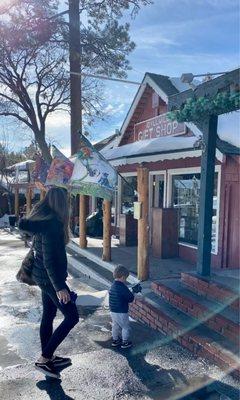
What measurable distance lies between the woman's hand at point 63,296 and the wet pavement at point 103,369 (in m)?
0.80

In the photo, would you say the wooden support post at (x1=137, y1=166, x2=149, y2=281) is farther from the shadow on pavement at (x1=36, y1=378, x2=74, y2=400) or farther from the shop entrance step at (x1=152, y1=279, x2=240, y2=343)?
the shadow on pavement at (x1=36, y1=378, x2=74, y2=400)

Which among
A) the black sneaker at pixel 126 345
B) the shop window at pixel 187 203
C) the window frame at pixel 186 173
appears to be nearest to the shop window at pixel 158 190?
the window frame at pixel 186 173

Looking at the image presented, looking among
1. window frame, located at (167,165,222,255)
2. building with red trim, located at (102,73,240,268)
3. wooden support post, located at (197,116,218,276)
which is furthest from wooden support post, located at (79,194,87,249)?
wooden support post, located at (197,116,218,276)

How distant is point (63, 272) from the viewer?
3.71m

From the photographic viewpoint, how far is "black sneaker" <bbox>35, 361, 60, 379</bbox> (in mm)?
3768

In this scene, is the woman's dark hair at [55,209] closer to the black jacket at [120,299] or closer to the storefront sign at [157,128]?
the black jacket at [120,299]

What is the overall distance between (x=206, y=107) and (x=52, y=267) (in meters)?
2.87

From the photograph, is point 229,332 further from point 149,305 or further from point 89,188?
point 89,188

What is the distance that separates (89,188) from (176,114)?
265 centimetres

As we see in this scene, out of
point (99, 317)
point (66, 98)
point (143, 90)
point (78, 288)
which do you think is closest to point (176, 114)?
point (99, 317)

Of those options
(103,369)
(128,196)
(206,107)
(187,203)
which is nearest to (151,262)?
(187,203)

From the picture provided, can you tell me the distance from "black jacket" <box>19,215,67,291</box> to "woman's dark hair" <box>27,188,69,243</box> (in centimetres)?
6

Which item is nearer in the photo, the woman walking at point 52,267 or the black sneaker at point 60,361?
the woman walking at point 52,267

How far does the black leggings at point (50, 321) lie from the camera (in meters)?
3.74
